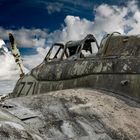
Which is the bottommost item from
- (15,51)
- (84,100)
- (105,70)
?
(84,100)

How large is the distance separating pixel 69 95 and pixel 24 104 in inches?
45.3

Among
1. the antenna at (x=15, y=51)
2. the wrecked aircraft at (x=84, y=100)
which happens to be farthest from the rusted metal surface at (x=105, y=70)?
the antenna at (x=15, y=51)

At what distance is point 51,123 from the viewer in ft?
22.6

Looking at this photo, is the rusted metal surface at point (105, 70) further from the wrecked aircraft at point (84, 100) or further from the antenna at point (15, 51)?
the antenna at point (15, 51)

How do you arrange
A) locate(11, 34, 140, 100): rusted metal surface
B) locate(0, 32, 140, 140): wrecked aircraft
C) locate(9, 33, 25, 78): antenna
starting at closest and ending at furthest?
locate(0, 32, 140, 140): wrecked aircraft, locate(11, 34, 140, 100): rusted metal surface, locate(9, 33, 25, 78): antenna

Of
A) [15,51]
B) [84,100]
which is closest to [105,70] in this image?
[84,100]

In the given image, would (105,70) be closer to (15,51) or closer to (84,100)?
(84,100)

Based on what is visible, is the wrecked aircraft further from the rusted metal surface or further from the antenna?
the antenna

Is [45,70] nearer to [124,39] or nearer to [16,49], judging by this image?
[124,39]

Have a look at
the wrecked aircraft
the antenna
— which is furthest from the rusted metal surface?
the antenna

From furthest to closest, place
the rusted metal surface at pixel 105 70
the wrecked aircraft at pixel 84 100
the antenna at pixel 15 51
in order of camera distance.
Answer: the antenna at pixel 15 51, the rusted metal surface at pixel 105 70, the wrecked aircraft at pixel 84 100

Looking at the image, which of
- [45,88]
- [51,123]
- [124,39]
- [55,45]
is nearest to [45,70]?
[45,88]

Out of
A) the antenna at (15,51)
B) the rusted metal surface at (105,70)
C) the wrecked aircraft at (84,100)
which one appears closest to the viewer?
the wrecked aircraft at (84,100)

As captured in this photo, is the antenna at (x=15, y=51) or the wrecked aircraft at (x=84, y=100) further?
the antenna at (x=15, y=51)
